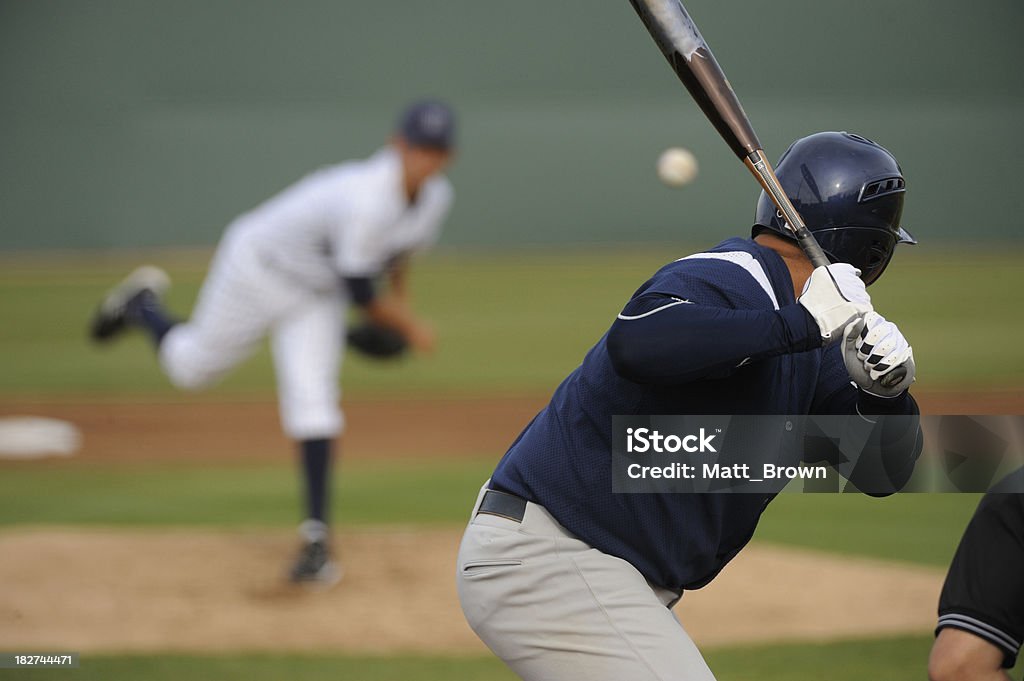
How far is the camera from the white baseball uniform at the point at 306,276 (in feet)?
19.0

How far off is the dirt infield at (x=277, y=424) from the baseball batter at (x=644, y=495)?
7.21 m

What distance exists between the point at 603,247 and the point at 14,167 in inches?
514

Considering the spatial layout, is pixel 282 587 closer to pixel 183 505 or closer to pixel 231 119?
pixel 183 505

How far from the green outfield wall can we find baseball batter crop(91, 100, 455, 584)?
63.4 ft

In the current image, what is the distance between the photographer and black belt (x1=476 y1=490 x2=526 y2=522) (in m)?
2.32

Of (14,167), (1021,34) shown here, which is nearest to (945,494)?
(1021,34)

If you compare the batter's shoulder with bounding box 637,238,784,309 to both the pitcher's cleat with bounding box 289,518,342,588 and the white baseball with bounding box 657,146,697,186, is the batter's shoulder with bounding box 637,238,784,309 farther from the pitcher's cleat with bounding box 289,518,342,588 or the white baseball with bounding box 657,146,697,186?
the pitcher's cleat with bounding box 289,518,342,588

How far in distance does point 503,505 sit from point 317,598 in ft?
11.1

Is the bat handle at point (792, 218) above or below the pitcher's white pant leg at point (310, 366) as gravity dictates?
above

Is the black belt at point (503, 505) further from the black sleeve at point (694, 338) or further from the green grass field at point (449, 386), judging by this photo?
the green grass field at point (449, 386)

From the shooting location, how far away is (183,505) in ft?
25.6

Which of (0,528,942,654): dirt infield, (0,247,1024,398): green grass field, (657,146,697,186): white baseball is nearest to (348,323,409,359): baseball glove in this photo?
(0,528,942,654): dirt infield

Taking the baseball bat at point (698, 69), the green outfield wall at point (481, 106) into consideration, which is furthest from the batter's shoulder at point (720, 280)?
the green outfield wall at point (481, 106)

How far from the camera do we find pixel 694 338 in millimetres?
2029
